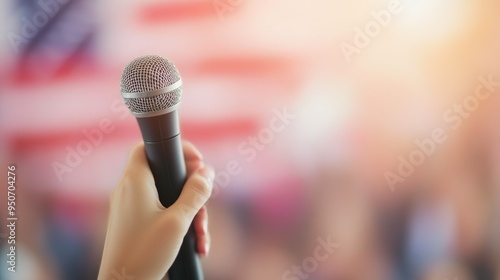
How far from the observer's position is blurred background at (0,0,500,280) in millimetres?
1211

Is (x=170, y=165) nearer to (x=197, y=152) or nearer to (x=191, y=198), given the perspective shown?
(x=191, y=198)

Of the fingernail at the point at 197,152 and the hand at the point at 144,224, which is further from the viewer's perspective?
the fingernail at the point at 197,152

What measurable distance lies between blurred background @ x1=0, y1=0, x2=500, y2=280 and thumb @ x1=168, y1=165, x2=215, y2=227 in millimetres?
223

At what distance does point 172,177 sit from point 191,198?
2.1 inches

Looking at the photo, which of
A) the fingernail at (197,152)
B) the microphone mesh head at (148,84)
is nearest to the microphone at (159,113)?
the microphone mesh head at (148,84)

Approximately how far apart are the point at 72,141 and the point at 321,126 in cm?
58

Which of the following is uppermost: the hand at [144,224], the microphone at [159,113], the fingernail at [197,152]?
the microphone at [159,113]

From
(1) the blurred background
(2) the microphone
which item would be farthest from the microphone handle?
(1) the blurred background

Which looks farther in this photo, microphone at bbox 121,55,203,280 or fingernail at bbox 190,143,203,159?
fingernail at bbox 190,143,203,159

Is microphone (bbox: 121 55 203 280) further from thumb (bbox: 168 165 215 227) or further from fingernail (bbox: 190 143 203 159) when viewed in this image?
fingernail (bbox: 190 143 203 159)

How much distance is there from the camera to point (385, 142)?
126cm

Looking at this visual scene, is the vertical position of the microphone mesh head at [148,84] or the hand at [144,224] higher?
the microphone mesh head at [148,84]

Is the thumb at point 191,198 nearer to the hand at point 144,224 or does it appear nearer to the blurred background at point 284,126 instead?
the hand at point 144,224

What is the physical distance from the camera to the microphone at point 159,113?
Answer: 2.93ft
